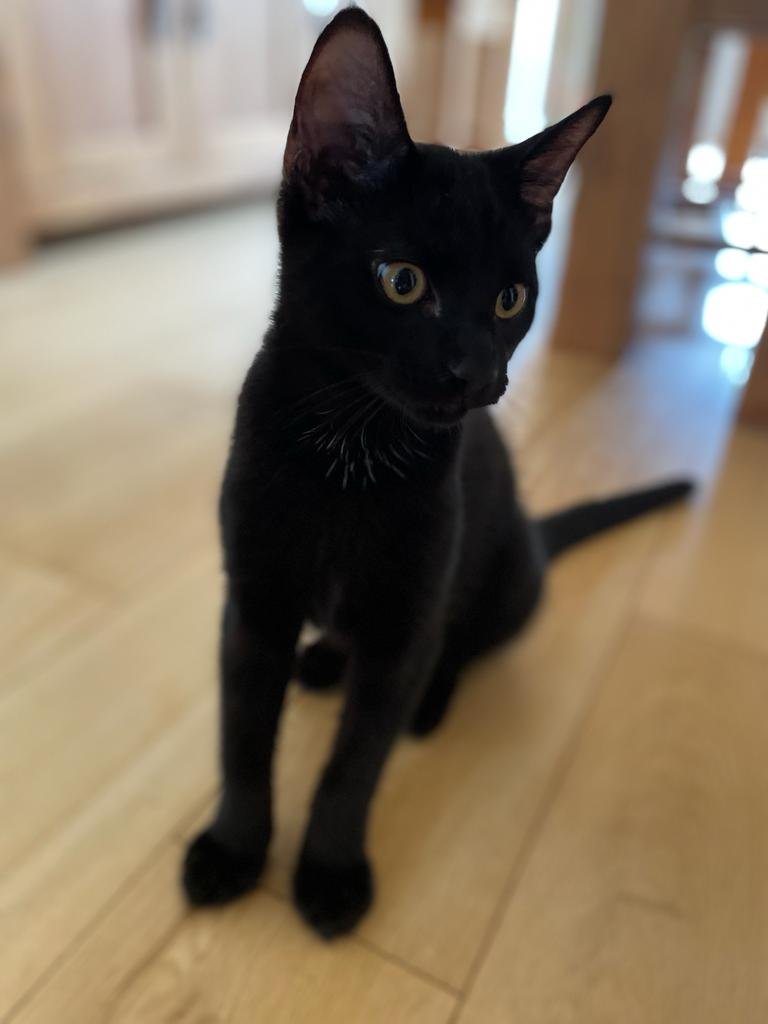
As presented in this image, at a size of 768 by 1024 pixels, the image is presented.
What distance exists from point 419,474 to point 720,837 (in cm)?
48

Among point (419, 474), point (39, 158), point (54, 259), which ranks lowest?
point (54, 259)

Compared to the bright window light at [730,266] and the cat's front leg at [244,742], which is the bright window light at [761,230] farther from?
the cat's front leg at [244,742]

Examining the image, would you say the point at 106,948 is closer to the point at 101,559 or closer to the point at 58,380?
the point at 101,559

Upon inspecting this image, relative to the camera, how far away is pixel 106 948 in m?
0.64

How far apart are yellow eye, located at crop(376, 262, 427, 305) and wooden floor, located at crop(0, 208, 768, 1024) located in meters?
0.50

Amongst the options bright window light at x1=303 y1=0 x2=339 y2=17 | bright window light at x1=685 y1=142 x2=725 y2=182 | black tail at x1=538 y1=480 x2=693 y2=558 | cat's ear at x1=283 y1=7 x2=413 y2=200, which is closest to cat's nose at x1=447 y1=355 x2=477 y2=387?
cat's ear at x1=283 y1=7 x2=413 y2=200

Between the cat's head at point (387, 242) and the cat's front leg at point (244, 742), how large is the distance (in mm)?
214

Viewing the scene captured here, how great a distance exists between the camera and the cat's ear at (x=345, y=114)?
501 mm

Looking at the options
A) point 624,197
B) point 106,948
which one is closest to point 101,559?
point 106,948

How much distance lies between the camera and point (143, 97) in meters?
2.52

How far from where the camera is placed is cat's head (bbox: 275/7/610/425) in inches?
20.2

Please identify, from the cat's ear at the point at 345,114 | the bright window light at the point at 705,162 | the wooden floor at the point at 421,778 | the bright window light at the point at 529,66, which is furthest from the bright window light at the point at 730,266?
the cat's ear at the point at 345,114

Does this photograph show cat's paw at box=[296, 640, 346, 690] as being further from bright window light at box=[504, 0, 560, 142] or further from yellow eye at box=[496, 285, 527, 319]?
bright window light at box=[504, 0, 560, 142]

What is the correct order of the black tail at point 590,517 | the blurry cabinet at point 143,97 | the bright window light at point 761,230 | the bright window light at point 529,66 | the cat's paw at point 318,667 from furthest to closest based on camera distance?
the bright window light at point 529,66 → the blurry cabinet at point 143,97 → the bright window light at point 761,230 → the black tail at point 590,517 → the cat's paw at point 318,667
